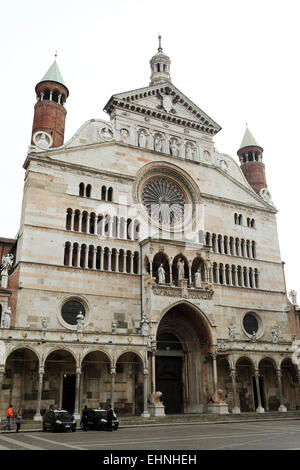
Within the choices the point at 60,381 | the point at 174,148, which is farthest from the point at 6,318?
the point at 174,148

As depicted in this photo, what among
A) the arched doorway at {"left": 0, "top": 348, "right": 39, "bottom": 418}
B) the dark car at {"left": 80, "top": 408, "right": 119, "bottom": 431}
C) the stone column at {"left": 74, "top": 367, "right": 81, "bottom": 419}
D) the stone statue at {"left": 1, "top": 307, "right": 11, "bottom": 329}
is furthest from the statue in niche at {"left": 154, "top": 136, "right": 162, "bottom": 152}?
the dark car at {"left": 80, "top": 408, "right": 119, "bottom": 431}

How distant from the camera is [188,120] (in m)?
38.9

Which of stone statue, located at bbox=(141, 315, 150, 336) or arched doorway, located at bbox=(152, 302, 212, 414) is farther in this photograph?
arched doorway, located at bbox=(152, 302, 212, 414)

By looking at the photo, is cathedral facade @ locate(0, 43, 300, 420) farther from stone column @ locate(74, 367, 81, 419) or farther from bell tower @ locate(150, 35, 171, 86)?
bell tower @ locate(150, 35, 171, 86)

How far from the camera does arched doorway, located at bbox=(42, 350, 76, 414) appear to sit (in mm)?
26203

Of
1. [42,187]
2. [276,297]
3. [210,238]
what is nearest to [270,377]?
[276,297]

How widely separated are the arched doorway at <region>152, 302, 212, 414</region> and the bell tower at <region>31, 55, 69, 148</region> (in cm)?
1702

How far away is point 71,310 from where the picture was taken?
28609 millimetres

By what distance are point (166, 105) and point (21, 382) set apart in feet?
84.3

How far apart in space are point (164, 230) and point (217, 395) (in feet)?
41.6

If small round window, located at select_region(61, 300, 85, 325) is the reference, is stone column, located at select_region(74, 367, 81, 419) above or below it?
below

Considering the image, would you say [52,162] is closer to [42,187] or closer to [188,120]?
[42,187]

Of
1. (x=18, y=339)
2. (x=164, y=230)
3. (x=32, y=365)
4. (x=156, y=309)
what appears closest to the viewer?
(x=18, y=339)

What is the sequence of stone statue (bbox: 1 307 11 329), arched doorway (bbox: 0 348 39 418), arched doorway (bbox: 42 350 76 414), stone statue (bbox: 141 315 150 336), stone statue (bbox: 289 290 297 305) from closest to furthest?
stone statue (bbox: 1 307 11 329) < arched doorway (bbox: 0 348 39 418) < arched doorway (bbox: 42 350 76 414) < stone statue (bbox: 141 315 150 336) < stone statue (bbox: 289 290 297 305)
